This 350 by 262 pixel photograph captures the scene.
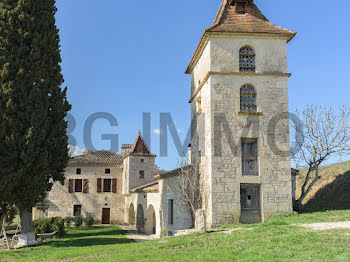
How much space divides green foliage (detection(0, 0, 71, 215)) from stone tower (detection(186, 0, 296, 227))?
7.56 m

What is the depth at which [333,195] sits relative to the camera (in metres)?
18.2

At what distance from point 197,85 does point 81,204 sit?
1848 cm

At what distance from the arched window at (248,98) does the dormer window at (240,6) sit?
13.9ft

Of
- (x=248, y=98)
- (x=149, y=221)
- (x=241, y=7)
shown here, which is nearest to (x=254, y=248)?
(x=248, y=98)

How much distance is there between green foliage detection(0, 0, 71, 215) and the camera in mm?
15023

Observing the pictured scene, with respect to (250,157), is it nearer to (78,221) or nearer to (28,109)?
(28,109)

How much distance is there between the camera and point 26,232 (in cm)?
1612

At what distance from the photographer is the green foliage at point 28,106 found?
15.0m

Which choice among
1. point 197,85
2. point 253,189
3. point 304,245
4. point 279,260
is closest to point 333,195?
point 253,189

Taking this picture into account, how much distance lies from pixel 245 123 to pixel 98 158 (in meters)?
20.5

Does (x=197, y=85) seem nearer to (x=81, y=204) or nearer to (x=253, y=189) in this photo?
(x=253, y=189)

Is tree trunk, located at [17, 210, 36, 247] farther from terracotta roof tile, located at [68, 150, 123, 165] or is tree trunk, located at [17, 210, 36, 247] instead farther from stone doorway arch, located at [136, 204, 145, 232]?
terracotta roof tile, located at [68, 150, 123, 165]

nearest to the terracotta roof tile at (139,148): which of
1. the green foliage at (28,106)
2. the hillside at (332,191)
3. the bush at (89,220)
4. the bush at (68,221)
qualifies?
the bush at (89,220)

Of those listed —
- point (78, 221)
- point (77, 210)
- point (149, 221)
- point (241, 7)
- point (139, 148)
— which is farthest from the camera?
point (77, 210)
